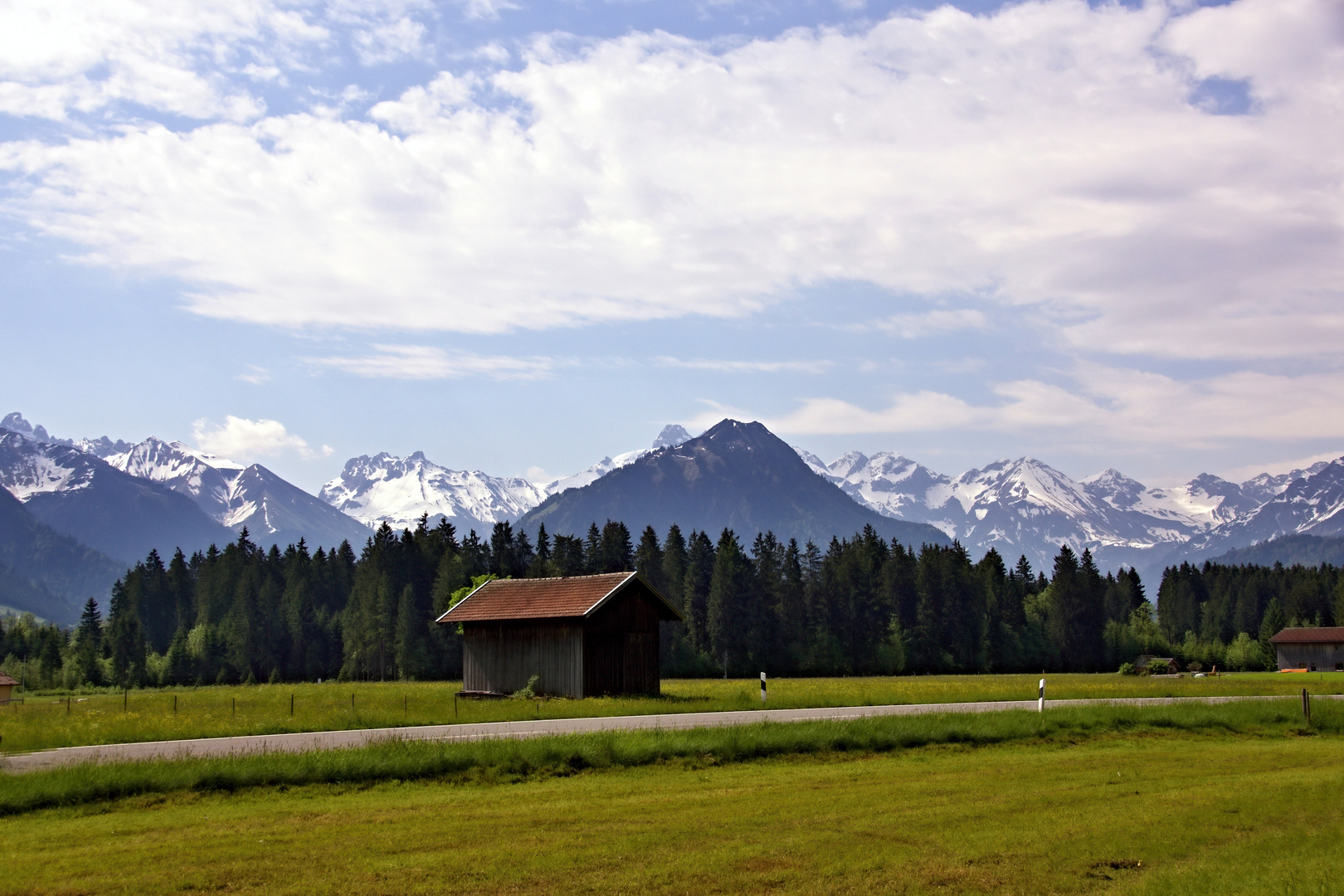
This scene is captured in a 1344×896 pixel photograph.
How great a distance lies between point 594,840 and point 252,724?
848 inches

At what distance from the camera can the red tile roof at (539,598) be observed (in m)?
49.3

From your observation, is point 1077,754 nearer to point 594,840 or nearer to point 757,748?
point 757,748

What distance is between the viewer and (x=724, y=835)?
14711 mm

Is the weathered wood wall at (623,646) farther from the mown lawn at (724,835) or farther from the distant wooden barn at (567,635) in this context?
the mown lawn at (724,835)

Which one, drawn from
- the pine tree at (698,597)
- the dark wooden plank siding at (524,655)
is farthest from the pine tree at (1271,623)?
the dark wooden plank siding at (524,655)

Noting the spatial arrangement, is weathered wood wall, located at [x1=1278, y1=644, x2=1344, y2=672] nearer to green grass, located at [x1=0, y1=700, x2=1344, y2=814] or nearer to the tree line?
the tree line

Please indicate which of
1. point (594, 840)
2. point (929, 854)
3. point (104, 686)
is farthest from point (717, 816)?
point (104, 686)

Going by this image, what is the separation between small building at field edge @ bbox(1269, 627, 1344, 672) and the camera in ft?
394

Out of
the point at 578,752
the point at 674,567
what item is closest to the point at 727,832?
the point at 578,752

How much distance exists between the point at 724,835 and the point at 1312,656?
131 meters

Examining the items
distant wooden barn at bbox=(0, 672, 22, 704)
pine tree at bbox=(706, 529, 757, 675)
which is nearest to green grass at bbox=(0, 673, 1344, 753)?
distant wooden barn at bbox=(0, 672, 22, 704)

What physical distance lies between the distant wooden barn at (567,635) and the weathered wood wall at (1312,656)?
100 metres

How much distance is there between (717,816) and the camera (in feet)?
52.7

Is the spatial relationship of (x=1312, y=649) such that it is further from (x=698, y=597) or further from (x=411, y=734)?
(x=411, y=734)
